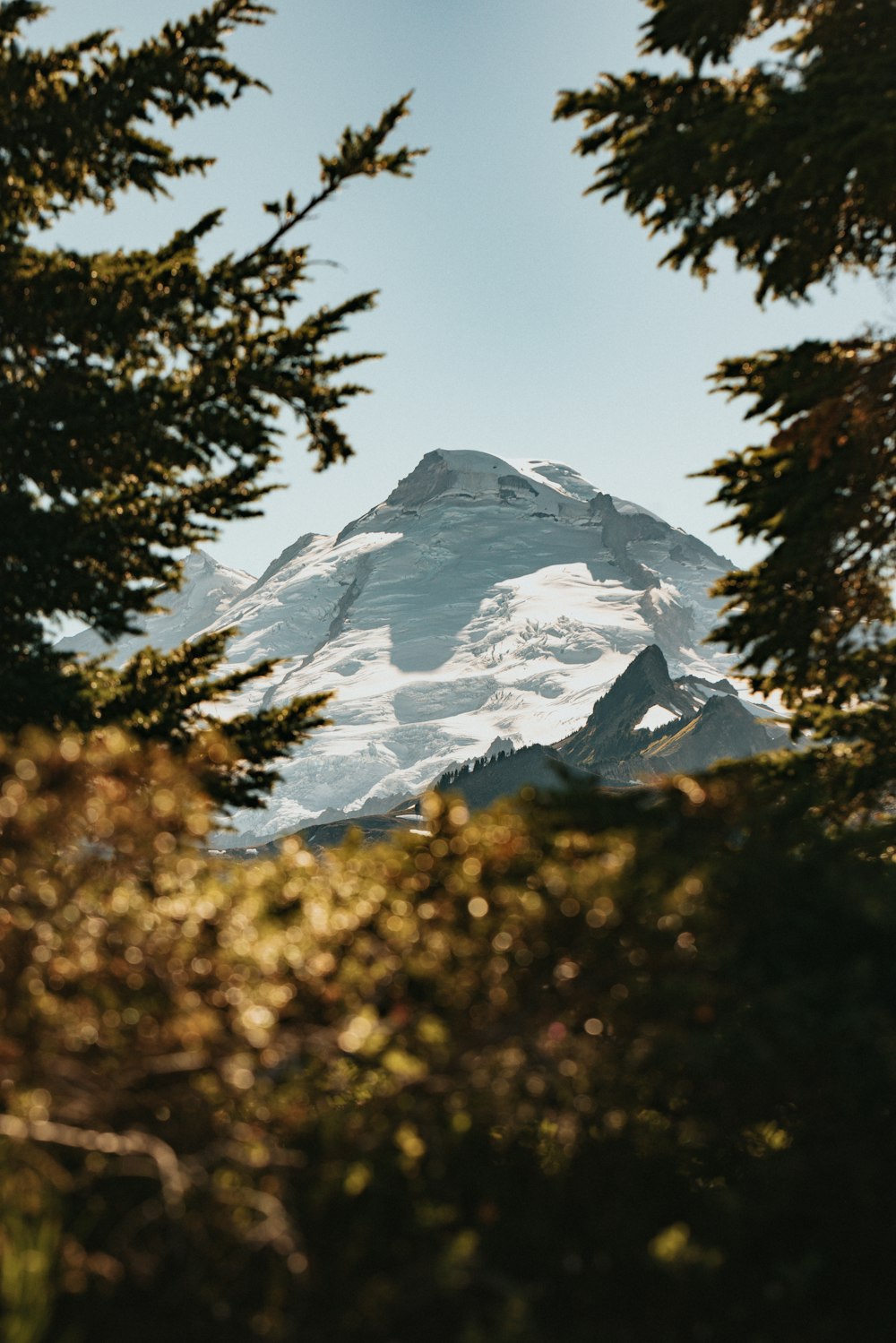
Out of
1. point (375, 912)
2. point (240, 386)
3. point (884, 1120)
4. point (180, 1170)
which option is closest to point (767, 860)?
point (884, 1120)

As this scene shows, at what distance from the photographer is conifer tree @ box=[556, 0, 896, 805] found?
28.6 feet

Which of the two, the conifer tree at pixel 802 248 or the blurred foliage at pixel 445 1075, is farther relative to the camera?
the conifer tree at pixel 802 248

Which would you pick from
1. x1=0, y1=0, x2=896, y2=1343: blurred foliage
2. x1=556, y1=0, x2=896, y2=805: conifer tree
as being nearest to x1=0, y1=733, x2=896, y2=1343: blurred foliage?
x1=0, y1=0, x2=896, y2=1343: blurred foliage

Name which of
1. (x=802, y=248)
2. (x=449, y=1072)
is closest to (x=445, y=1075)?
(x=449, y=1072)

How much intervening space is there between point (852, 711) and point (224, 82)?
438 inches

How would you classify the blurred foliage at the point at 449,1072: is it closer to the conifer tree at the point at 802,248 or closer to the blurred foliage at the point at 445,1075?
the blurred foliage at the point at 445,1075

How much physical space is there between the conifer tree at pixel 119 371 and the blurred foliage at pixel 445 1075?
266 inches

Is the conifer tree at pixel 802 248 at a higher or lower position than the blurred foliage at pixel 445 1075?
higher

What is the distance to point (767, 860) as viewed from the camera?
6176 millimetres

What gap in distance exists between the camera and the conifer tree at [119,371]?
479 inches

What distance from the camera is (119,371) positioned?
12.7 metres

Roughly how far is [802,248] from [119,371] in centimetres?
818

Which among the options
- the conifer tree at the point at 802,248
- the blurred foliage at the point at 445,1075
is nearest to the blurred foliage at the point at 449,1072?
the blurred foliage at the point at 445,1075

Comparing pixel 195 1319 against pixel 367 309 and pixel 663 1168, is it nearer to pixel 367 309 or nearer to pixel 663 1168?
pixel 663 1168
